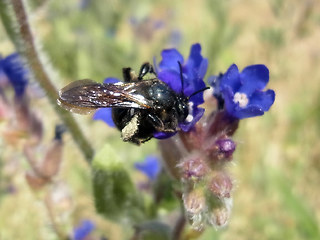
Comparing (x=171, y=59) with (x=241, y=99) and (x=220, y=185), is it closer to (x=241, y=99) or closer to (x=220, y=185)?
(x=241, y=99)

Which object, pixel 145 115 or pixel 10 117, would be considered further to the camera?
pixel 10 117

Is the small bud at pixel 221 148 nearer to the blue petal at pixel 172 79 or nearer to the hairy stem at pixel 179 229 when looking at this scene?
the blue petal at pixel 172 79

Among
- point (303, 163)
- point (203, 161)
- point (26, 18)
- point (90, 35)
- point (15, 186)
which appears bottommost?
point (303, 163)

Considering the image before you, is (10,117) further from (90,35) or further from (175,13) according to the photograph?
(175,13)

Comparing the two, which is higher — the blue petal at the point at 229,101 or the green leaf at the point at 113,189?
the blue petal at the point at 229,101

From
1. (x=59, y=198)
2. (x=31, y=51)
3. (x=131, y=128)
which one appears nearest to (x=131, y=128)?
(x=131, y=128)

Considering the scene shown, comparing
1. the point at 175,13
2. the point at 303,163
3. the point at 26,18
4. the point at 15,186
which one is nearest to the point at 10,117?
the point at 26,18

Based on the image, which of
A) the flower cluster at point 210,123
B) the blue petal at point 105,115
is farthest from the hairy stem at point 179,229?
the blue petal at point 105,115
